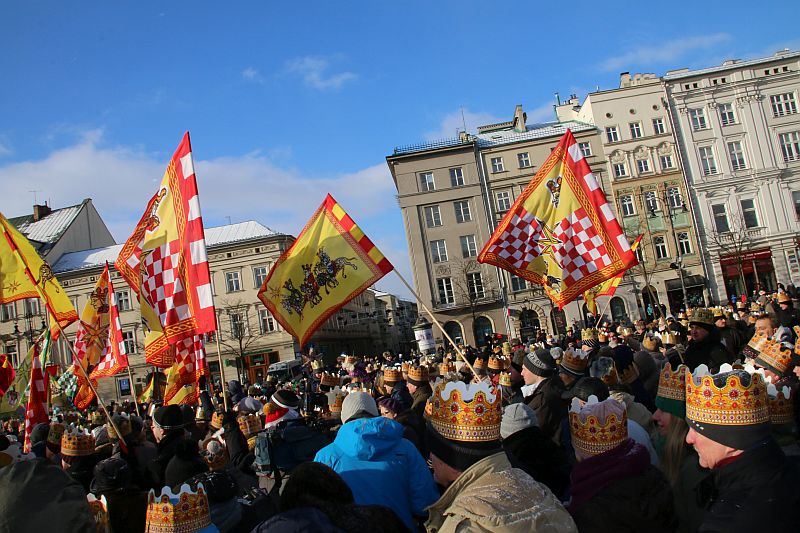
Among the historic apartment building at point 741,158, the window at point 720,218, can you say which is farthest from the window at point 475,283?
the window at point 720,218

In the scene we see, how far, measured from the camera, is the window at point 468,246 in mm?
47625

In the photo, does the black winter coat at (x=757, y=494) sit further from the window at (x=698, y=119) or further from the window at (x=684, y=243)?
the window at (x=698, y=119)

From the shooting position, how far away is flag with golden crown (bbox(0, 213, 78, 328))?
934 centimetres

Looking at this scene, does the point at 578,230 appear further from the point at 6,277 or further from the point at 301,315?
the point at 6,277

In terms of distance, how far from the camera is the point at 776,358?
15.9ft

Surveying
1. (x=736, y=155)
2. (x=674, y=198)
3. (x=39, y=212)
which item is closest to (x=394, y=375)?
(x=674, y=198)

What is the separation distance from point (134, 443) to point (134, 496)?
111 inches

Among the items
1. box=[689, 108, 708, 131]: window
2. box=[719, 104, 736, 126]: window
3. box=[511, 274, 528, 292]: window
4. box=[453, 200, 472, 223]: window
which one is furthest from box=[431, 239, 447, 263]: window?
box=[719, 104, 736, 126]: window

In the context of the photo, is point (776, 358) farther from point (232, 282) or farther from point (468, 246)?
point (232, 282)

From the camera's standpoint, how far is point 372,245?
31.4 feet

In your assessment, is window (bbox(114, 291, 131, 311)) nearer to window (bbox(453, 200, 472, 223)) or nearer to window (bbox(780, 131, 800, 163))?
window (bbox(453, 200, 472, 223))

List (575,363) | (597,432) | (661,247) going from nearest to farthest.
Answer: (597,432)
(575,363)
(661,247)

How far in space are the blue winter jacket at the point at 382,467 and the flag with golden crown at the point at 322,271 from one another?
530cm

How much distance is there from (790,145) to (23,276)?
50828 mm
